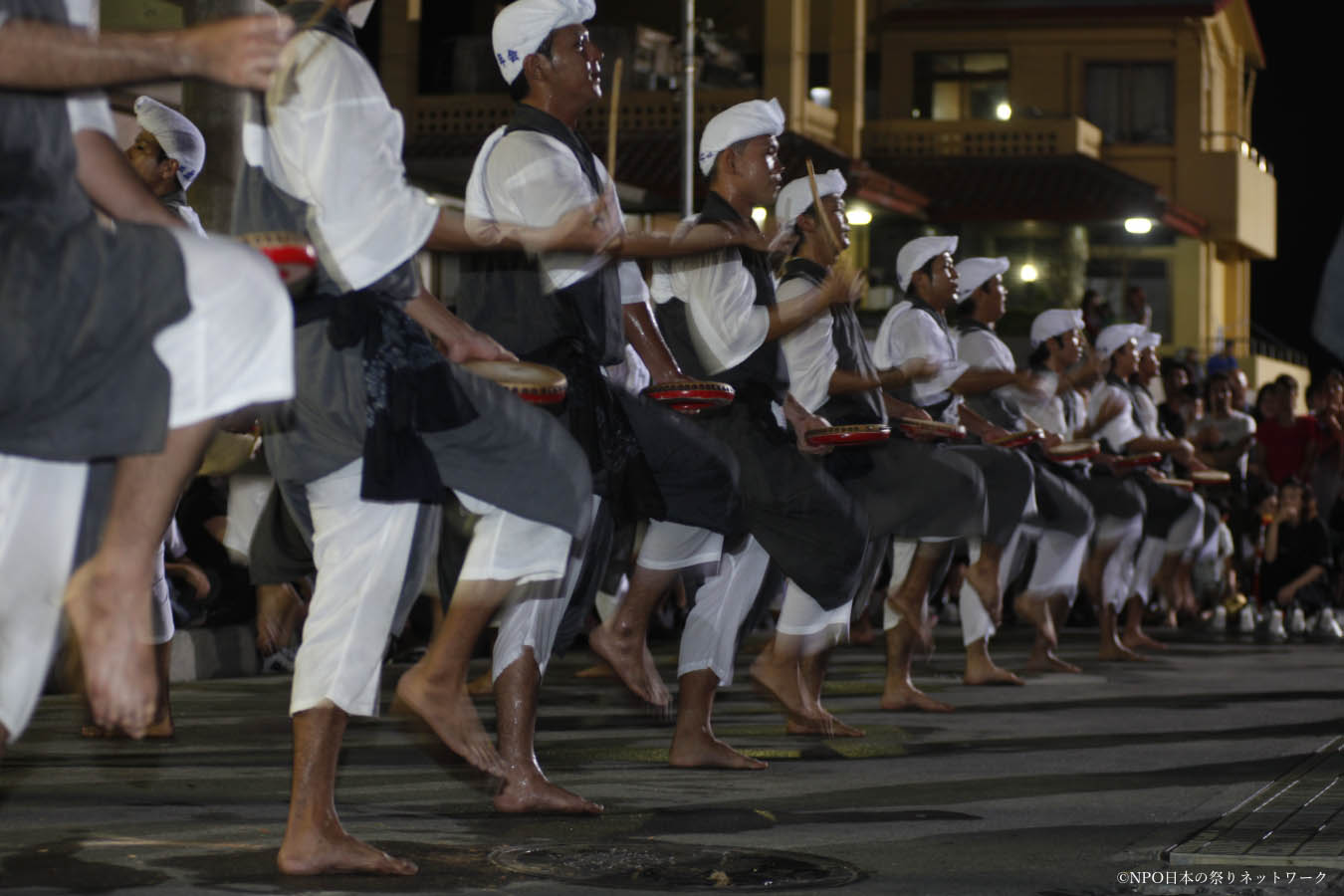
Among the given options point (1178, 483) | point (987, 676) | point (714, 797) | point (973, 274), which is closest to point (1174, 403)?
point (1178, 483)

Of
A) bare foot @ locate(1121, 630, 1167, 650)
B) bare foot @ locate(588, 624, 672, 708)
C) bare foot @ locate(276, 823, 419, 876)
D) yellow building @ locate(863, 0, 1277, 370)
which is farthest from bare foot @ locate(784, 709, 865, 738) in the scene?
yellow building @ locate(863, 0, 1277, 370)

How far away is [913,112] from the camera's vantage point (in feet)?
133

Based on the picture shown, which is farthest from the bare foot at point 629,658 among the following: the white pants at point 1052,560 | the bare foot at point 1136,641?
the bare foot at point 1136,641

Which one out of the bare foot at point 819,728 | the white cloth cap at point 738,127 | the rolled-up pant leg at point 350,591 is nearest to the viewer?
the rolled-up pant leg at point 350,591

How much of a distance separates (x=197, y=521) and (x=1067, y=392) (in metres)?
4.99

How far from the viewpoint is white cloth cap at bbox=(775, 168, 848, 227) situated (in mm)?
9148

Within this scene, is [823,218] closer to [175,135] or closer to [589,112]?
[175,135]

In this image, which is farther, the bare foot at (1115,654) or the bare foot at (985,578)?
the bare foot at (1115,654)

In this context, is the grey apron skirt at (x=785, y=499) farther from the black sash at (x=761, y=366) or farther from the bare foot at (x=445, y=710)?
the bare foot at (x=445, y=710)

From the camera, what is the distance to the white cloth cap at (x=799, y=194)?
9148 mm

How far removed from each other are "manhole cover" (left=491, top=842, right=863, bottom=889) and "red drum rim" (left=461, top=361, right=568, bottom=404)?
1088 millimetres

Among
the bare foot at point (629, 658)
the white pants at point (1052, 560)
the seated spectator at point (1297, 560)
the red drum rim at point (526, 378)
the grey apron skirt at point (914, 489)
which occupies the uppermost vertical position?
the red drum rim at point (526, 378)

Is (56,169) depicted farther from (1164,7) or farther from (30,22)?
(1164,7)

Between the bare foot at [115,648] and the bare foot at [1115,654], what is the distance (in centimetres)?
1070
